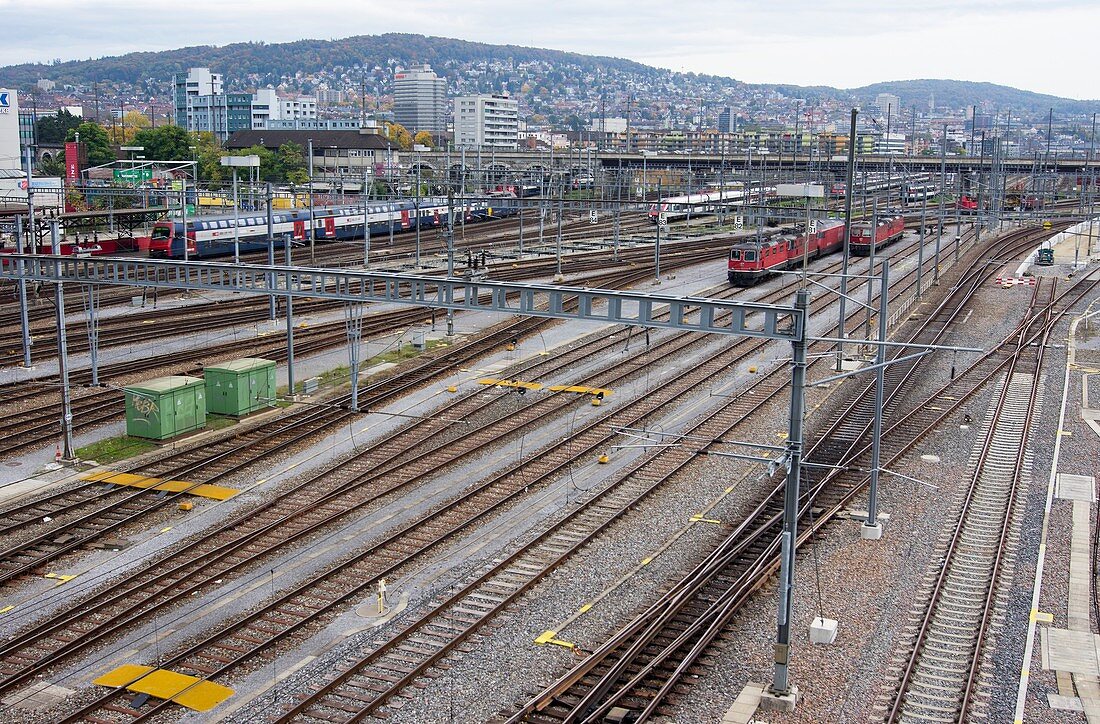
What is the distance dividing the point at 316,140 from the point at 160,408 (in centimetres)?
10005

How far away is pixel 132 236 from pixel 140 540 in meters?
39.2

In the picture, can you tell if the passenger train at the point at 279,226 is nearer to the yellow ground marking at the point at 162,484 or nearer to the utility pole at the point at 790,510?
the yellow ground marking at the point at 162,484

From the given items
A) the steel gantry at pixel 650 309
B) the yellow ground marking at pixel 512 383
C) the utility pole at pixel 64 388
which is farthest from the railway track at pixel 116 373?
the yellow ground marking at pixel 512 383

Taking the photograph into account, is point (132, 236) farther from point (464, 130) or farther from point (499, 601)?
point (464, 130)

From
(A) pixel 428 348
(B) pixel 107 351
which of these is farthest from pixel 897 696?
(B) pixel 107 351

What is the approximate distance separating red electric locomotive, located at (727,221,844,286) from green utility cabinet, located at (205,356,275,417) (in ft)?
71.5

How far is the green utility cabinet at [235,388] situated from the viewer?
2742 cm

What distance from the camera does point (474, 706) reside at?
14.2 meters

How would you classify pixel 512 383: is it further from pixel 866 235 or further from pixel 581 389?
pixel 866 235

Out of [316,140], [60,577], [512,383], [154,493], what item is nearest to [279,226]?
[512,383]

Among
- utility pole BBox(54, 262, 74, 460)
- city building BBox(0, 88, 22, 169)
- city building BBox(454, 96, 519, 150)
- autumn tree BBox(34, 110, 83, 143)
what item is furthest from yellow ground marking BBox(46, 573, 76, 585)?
city building BBox(454, 96, 519, 150)

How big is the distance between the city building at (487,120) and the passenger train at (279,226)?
370 feet

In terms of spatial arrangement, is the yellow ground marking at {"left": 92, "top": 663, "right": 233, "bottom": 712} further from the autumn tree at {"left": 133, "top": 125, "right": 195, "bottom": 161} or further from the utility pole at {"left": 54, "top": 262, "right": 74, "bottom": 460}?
the autumn tree at {"left": 133, "top": 125, "right": 195, "bottom": 161}

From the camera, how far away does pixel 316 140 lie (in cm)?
12088
